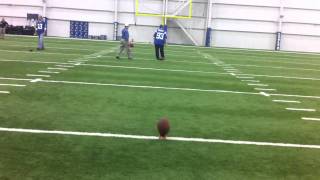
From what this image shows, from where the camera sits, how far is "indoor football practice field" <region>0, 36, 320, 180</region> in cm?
572

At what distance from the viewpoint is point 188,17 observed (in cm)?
4122

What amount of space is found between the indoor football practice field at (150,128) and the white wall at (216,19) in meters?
27.8

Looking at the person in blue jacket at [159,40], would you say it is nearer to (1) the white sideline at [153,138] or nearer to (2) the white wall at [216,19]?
(1) the white sideline at [153,138]

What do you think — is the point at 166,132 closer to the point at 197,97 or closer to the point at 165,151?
the point at 165,151

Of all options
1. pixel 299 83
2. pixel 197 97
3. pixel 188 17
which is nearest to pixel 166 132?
pixel 197 97

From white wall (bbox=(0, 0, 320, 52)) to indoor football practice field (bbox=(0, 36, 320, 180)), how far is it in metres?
27.8

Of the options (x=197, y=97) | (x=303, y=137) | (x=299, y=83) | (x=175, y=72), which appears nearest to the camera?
(x=303, y=137)

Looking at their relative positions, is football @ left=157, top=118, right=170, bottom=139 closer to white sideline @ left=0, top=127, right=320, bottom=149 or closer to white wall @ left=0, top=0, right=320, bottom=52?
white sideline @ left=0, top=127, right=320, bottom=149

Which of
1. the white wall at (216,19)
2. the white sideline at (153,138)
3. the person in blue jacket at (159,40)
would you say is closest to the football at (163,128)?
the white sideline at (153,138)

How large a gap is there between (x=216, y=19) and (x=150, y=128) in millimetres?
35236

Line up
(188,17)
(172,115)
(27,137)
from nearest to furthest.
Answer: (27,137) → (172,115) → (188,17)

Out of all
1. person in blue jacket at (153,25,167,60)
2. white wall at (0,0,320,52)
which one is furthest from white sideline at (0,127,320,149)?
white wall at (0,0,320,52)

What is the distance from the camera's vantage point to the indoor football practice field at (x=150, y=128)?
225 inches

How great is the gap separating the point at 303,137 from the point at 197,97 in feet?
13.3
